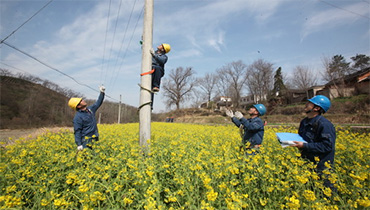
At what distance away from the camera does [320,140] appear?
2.58m

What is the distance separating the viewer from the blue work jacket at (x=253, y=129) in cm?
357

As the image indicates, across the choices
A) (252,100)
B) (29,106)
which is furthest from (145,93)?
(252,100)

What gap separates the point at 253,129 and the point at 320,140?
116 centimetres

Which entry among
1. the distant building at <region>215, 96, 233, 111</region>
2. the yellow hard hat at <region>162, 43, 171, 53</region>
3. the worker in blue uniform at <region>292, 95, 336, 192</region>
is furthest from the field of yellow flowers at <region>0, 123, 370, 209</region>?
the distant building at <region>215, 96, 233, 111</region>

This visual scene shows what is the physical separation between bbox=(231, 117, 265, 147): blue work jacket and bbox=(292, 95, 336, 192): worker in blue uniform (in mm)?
763

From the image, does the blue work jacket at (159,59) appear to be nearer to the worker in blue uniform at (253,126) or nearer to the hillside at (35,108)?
the worker in blue uniform at (253,126)

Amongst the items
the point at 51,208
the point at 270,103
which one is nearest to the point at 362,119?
the point at 51,208

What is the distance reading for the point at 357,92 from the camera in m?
22.0


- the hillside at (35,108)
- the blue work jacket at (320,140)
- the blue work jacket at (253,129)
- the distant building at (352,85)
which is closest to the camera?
the blue work jacket at (320,140)

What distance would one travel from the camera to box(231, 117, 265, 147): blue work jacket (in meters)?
3.57

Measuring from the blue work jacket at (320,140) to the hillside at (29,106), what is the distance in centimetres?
3419

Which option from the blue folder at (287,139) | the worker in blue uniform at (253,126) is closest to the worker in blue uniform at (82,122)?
the worker in blue uniform at (253,126)

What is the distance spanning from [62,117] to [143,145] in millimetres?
35931

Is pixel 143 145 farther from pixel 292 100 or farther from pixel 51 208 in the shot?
pixel 292 100
